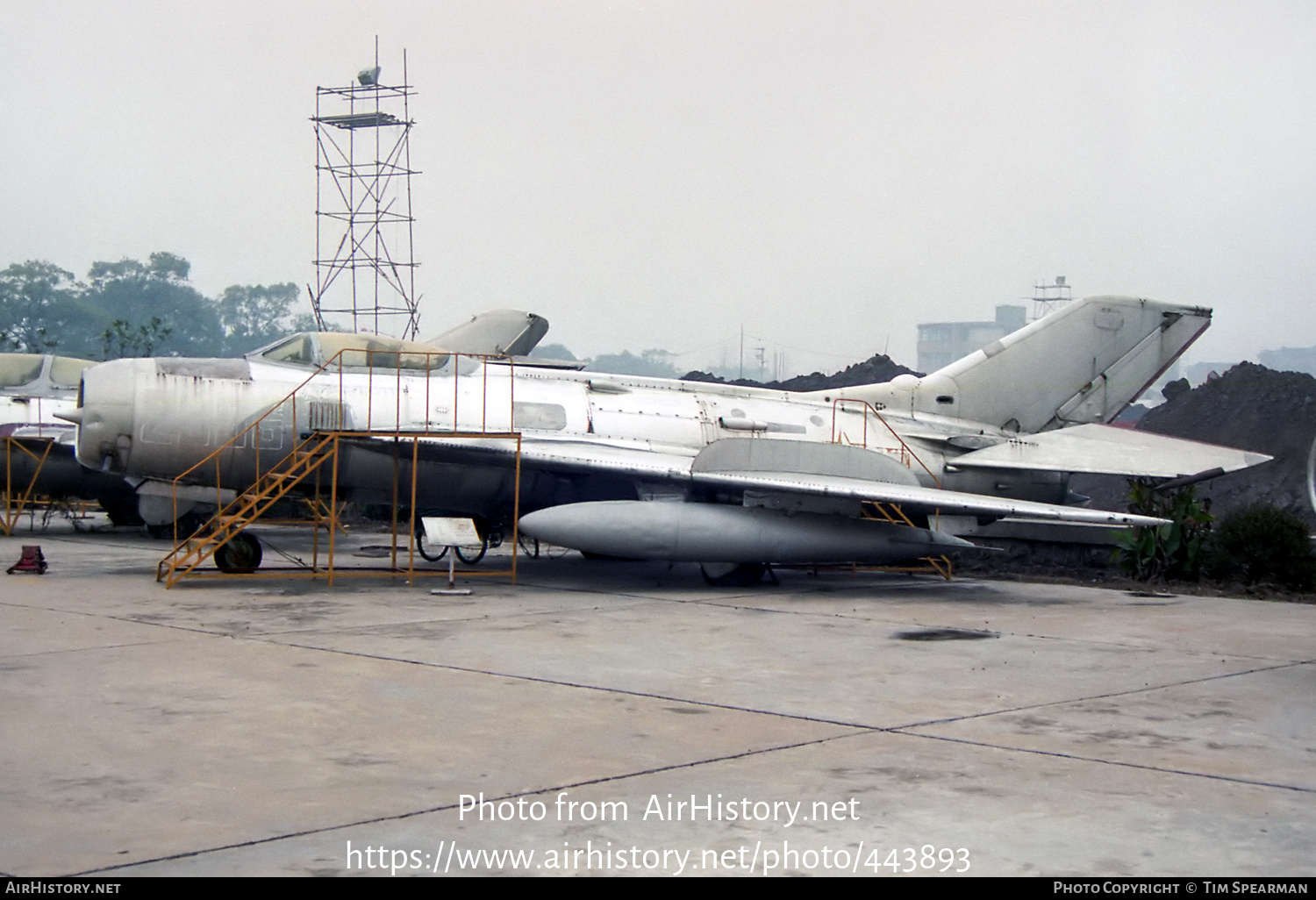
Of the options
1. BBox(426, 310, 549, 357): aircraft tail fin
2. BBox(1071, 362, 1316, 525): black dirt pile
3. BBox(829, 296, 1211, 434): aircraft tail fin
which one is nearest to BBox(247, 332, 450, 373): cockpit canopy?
BBox(829, 296, 1211, 434): aircraft tail fin

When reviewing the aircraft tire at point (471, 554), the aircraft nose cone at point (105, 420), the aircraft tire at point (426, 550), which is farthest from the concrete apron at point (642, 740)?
the aircraft tire at point (426, 550)

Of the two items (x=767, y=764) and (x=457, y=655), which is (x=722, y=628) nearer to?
(x=457, y=655)

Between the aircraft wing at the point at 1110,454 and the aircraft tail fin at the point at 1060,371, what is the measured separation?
0.73 metres

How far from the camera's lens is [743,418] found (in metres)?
16.3

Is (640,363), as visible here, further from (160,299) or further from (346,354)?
(346,354)

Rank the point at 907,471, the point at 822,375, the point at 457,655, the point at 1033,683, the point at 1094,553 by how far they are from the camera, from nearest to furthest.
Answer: the point at 1033,683
the point at 457,655
the point at 907,471
the point at 1094,553
the point at 822,375

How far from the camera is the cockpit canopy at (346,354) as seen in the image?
1497cm

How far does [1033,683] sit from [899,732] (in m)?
1.97

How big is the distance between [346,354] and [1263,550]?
10.9 metres

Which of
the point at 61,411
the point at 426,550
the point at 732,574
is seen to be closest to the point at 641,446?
the point at 732,574

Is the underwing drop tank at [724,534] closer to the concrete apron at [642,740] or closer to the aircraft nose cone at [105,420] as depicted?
the concrete apron at [642,740]

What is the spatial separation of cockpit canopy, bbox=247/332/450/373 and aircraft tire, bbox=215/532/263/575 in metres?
2.09

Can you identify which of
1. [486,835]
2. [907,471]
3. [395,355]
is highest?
[395,355]
